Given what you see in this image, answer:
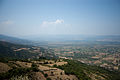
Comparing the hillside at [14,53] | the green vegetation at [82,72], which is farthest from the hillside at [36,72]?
the hillside at [14,53]

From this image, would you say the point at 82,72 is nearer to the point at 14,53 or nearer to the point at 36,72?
the point at 36,72

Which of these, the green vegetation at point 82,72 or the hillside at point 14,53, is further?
the hillside at point 14,53

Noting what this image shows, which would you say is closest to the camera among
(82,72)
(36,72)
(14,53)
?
(36,72)

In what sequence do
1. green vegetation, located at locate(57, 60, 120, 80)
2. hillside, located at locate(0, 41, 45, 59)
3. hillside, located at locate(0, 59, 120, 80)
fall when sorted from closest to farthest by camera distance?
hillside, located at locate(0, 59, 120, 80), green vegetation, located at locate(57, 60, 120, 80), hillside, located at locate(0, 41, 45, 59)

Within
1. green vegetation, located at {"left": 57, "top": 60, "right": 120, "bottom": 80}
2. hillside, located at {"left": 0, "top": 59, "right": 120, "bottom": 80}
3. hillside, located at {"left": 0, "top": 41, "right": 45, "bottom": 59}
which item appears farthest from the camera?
hillside, located at {"left": 0, "top": 41, "right": 45, "bottom": 59}

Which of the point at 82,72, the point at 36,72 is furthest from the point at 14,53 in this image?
the point at 36,72

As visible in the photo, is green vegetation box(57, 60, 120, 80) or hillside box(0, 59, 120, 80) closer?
hillside box(0, 59, 120, 80)

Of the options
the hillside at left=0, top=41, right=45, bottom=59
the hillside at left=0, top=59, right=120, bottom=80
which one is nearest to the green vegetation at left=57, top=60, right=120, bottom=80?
the hillside at left=0, top=59, right=120, bottom=80

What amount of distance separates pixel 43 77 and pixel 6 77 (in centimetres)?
811

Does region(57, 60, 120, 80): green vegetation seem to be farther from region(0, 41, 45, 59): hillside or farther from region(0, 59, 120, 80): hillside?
region(0, 41, 45, 59): hillside

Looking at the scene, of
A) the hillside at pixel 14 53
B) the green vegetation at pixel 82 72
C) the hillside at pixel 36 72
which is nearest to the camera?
the hillside at pixel 36 72

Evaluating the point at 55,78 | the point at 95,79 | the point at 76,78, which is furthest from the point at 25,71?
the point at 95,79

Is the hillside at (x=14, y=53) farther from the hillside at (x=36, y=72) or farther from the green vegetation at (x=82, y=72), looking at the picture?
the green vegetation at (x=82, y=72)

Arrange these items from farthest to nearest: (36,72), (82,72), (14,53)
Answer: (14,53) → (82,72) → (36,72)
